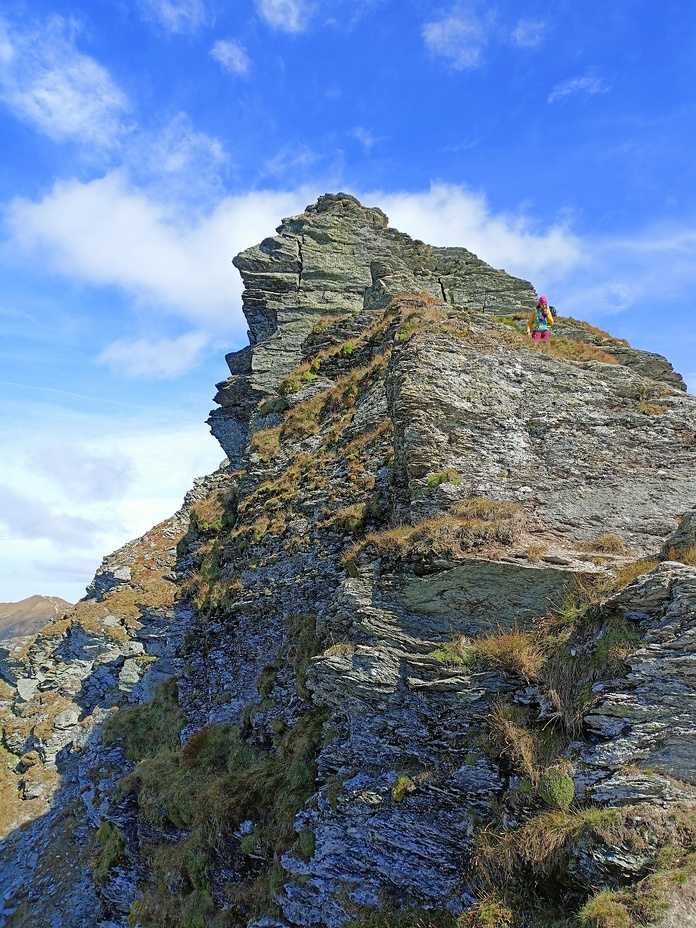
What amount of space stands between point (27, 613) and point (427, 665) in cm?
17086

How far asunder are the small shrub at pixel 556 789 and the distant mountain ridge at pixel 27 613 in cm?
13734

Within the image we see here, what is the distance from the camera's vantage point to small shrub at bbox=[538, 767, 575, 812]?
7.32 meters

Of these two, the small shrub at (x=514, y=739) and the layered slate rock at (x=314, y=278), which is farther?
the layered slate rock at (x=314, y=278)

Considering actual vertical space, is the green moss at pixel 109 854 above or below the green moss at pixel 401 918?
below

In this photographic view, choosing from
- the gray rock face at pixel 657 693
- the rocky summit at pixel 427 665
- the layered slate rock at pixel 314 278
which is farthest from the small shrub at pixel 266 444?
the layered slate rock at pixel 314 278

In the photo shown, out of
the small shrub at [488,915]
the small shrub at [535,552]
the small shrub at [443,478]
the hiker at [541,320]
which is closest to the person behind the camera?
the small shrub at [488,915]

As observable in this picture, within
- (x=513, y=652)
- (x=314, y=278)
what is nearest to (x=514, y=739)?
(x=513, y=652)

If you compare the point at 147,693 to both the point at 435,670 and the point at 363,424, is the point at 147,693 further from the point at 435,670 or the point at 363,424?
the point at 435,670

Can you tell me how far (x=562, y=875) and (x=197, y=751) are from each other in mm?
14055

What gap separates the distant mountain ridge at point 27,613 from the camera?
426 feet

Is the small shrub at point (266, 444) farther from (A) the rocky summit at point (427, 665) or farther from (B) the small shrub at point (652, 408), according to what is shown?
(B) the small shrub at point (652, 408)

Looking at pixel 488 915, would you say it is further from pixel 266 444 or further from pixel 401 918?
pixel 266 444

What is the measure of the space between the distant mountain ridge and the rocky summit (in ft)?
399

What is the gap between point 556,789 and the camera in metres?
7.44
